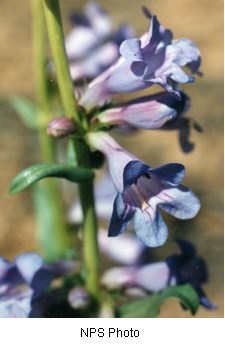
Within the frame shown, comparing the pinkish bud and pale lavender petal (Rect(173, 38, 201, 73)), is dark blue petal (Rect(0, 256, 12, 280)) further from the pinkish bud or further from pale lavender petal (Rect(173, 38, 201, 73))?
pale lavender petal (Rect(173, 38, 201, 73))

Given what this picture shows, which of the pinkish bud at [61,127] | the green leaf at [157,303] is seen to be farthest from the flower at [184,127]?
the green leaf at [157,303]

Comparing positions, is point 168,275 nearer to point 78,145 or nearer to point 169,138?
point 78,145

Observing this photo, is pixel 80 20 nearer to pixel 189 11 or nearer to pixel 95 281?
pixel 95 281

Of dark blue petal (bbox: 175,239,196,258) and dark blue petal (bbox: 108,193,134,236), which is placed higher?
dark blue petal (bbox: 108,193,134,236)

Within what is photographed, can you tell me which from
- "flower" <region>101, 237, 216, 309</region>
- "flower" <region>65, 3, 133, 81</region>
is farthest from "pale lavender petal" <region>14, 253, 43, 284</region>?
"flower" <region>65, 3, 133, 81</region>

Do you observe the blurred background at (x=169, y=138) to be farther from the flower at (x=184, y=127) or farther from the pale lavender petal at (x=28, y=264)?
the pale lavender petal at (x=28, y=264)

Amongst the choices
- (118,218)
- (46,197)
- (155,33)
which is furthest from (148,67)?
(46,197)
